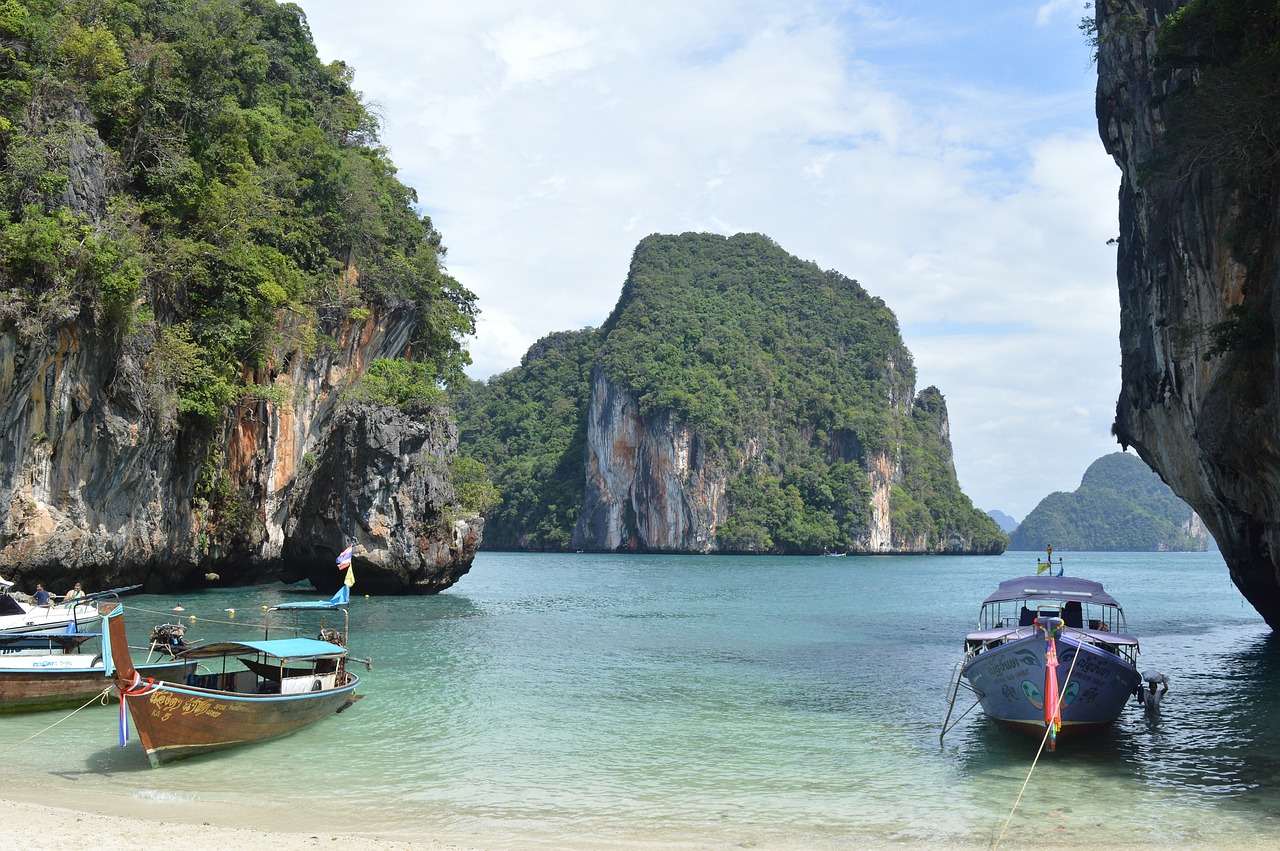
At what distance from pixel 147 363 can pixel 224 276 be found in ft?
10.1

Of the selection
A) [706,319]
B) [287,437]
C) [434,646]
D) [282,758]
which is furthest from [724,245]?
[282,758]

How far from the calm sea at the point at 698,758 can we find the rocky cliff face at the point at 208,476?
283cm

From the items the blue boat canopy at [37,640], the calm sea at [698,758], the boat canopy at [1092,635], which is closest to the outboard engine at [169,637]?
the blue boat canopy at [37,640]

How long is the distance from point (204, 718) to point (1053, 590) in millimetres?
11980

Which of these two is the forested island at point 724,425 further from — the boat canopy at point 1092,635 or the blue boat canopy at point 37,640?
the blue boat canopy at point 37,640

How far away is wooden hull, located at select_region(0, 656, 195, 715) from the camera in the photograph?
11.8 m

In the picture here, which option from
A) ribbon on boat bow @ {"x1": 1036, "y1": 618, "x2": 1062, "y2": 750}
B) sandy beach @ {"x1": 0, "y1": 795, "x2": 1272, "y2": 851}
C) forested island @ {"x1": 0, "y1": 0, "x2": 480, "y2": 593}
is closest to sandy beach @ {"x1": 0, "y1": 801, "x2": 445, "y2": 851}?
sandy beach @ {"x1": 0, "y1": 795, "x2": 1272, "y2": 851}

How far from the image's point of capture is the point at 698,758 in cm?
1080

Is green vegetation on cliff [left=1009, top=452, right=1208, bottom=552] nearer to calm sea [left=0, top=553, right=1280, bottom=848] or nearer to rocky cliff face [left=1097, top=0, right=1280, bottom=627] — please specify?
rocky cliff face [left=1097, top=0, right=1280, bottom=627]

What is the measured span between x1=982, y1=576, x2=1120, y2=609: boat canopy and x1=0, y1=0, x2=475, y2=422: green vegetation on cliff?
1651cm

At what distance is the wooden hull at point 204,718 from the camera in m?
9.46

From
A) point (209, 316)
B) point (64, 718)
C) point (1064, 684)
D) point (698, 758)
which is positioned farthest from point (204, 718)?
point (209, 316)

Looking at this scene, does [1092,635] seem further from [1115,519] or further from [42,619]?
[1115,519]

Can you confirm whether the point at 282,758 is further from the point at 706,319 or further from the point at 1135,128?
the point at 706,319
